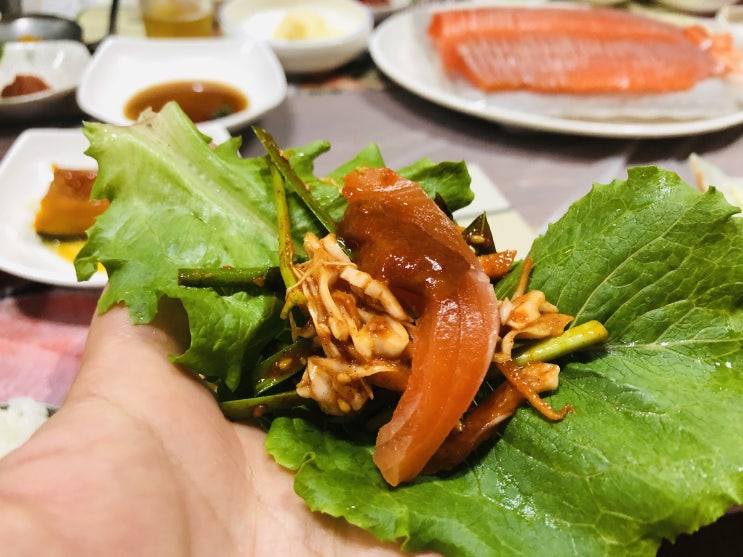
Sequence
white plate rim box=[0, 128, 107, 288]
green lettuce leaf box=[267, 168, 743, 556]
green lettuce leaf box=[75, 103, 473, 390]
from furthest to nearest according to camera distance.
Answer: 1. white plate rim box=[0, 128, 107, 288]
2. green lettuce leaf box=[75, 103, 473, 390]
3. green lettuce leaf box=[267, 168, 743, 556]

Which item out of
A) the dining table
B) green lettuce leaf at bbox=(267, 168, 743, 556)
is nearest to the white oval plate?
the dining table

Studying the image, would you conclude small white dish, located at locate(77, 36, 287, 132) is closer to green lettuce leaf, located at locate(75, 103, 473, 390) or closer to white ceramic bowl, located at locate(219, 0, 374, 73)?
white ceramic bowl, located at locate(219, 0, 374, 73)

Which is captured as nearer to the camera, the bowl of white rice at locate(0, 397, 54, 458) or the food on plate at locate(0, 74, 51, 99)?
the bowl of white rice at locate(0, 397, 54, 458)

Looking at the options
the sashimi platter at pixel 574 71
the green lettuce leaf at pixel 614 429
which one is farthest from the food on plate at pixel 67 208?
the sashimi platter at pixel 574 71

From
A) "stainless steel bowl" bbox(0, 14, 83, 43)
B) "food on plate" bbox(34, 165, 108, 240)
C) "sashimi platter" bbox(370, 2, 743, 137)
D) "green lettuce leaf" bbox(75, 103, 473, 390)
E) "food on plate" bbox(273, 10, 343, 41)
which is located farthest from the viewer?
"food on plate" bbox(273, 10, 343, 41)

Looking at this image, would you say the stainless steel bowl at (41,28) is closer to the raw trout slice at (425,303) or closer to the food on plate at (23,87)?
the food on plate at (23,87)

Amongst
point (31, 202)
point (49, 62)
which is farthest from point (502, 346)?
point (49, 62)
